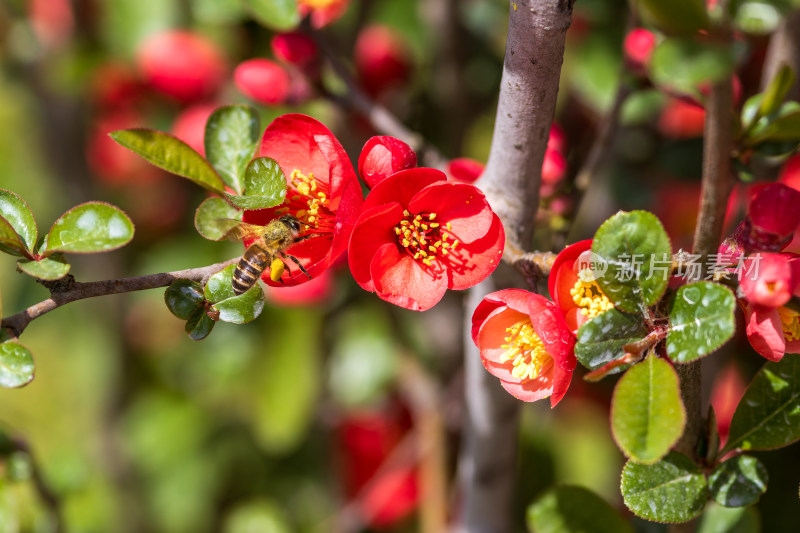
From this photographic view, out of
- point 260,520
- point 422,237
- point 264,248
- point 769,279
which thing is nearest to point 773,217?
point 769,279

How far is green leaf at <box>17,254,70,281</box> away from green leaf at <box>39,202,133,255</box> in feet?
0.06

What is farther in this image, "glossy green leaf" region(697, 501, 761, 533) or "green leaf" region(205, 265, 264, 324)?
"glossy green leaf" region(697, 501, 761, 533)

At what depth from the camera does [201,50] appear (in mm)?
1315

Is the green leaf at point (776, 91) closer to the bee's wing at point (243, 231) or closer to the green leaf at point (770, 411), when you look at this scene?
the green leaf at point (770, 411)

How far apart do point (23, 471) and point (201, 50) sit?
809mm

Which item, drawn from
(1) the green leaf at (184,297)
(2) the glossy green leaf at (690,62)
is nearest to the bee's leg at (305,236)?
(1) the green leaf at (184,297)

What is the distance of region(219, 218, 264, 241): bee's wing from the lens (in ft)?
1.95

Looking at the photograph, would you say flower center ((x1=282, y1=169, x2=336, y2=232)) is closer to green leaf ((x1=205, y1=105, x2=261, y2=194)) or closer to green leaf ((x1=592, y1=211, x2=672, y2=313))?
green leaf ((x1=205, y1=105, x2=261, y2=194))

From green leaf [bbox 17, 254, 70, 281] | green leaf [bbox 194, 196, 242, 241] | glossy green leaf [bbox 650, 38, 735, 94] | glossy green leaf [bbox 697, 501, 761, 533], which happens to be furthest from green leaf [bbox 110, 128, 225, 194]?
glossy green leaf [bbox 697, 501, 761, 533]

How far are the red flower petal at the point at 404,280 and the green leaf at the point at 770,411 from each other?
0.88 ft

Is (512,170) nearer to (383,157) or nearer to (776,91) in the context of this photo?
(383,157)

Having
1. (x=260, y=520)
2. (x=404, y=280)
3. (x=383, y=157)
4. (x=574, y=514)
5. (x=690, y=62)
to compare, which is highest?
(x=690, y=62)

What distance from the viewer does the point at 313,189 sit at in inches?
25.0

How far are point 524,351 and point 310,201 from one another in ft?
0.74
